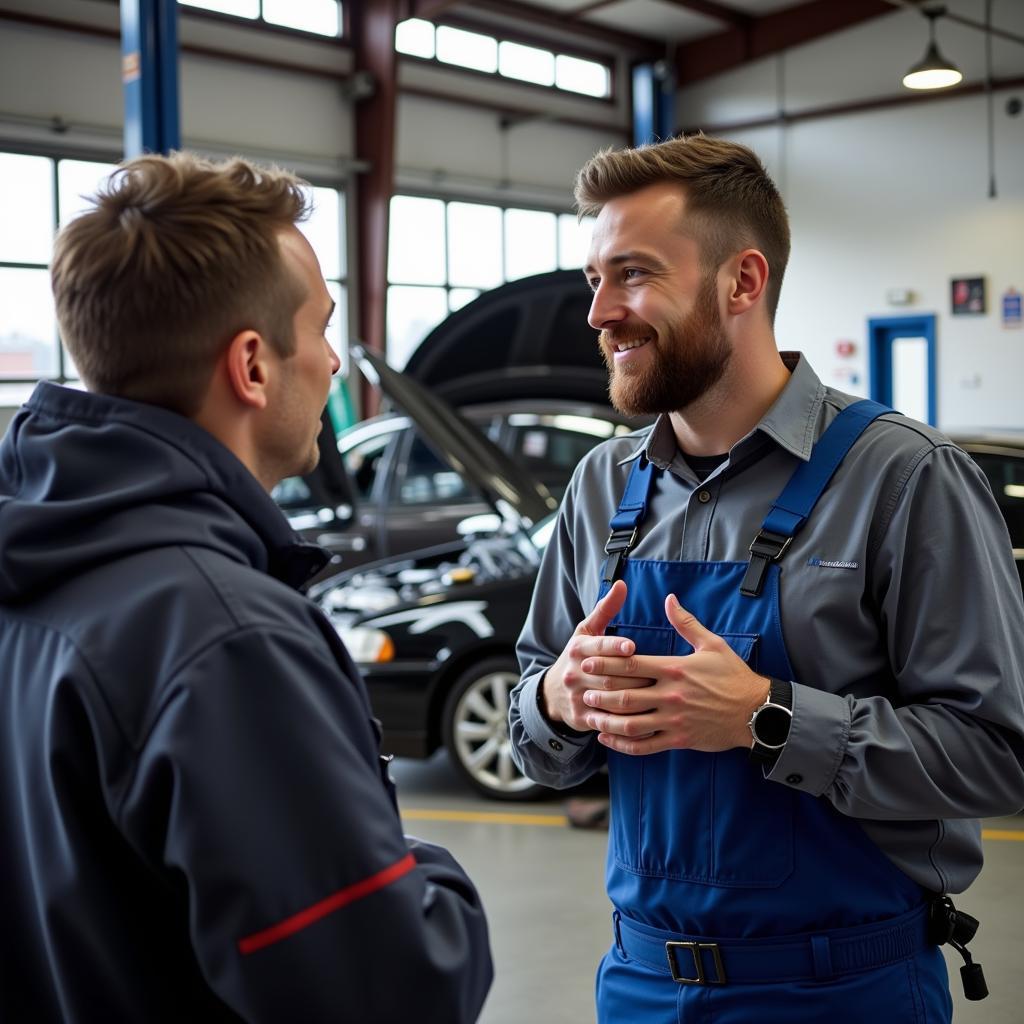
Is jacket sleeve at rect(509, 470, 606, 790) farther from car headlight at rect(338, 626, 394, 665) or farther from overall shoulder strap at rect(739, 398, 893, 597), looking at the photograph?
car headlight at rect(338, 626, 394, 665)

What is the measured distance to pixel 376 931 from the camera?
3.24ft

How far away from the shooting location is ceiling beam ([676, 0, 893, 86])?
53.8 feet

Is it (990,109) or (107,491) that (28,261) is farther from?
(107,491)

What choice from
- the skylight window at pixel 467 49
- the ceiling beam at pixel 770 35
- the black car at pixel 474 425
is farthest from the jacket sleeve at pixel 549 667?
the ceiling beam at pixel 770 35

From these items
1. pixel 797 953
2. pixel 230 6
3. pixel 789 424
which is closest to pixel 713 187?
pixel 789 424

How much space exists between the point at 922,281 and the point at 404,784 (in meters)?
13.1

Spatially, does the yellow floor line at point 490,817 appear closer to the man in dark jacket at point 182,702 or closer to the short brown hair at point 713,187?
the short brown hair at point 713,187

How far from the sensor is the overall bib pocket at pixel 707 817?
5.28 feet

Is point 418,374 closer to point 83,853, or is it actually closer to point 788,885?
point 788,885

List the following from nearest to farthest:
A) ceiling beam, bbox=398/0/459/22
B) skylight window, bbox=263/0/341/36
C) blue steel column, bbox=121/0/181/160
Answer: blue steel column, bbox=121/0/181/160 < skylight window, bbox=263/0/341/36 < ceiling beam, bbox=398/0/459/22

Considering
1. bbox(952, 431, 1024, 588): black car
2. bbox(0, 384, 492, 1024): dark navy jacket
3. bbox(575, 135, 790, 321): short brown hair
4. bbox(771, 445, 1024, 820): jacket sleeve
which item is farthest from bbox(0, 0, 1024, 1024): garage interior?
bbox(0, 384, 492, 1024): dark navy jacket

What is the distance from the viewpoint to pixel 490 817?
5090 mm

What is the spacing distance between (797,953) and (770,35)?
17376 millimetres

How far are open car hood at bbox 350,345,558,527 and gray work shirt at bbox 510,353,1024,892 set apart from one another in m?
3.35
